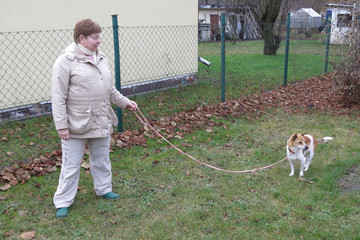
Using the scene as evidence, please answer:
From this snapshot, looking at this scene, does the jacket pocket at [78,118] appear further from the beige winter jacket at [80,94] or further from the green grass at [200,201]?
the green grass at [200,201]

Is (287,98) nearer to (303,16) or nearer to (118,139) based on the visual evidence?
(118,139)

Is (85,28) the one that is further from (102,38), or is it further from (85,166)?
(102,38)

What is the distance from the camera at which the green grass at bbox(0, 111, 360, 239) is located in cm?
315

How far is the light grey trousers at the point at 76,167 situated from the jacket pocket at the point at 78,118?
146 mm

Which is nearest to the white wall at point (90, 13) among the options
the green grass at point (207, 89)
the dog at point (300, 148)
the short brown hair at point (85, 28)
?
the green grass at point (207, 89)

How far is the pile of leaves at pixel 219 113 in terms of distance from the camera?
429 cm

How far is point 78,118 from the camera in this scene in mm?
3250

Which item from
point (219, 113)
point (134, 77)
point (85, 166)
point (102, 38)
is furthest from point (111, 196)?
point (134, 77)

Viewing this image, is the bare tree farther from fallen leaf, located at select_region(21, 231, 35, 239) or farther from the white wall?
fallen leaf, located at select_region(21, 231, 35, 239)

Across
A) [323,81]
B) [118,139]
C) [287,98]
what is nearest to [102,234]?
[118,139]

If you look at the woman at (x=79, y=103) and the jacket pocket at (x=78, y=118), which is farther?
the jacket pocket at (x=78, y=118)

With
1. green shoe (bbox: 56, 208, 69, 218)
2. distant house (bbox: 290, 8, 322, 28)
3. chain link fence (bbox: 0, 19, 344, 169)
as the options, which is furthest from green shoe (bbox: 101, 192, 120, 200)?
distant house (bbox: 290, 8, 322, 28)

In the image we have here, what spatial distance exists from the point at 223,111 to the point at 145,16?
3.65 metres

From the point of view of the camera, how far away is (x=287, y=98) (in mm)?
8594
